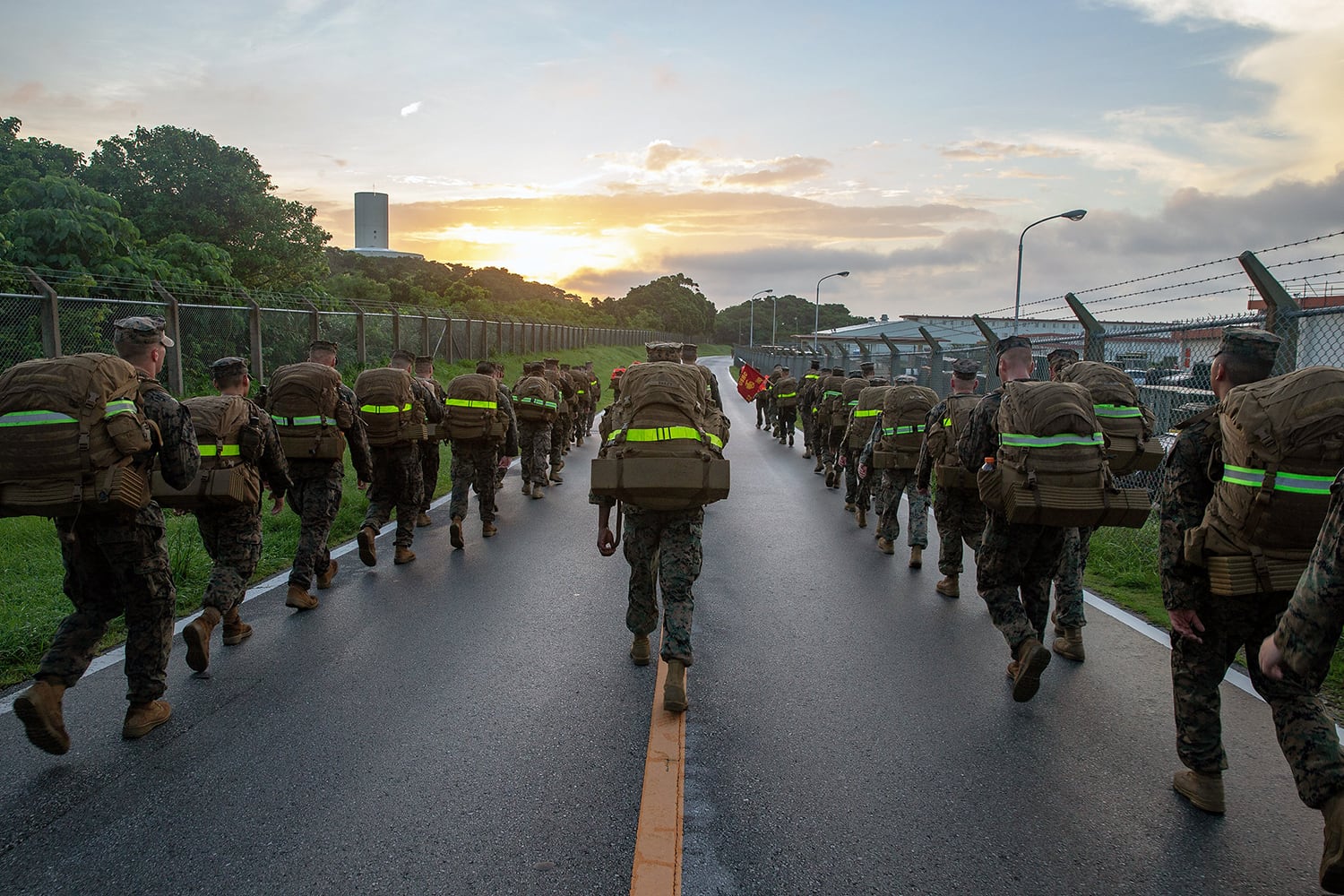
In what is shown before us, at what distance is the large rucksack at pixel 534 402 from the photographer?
37.8 ft

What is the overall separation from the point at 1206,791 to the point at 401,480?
6436 millimetres

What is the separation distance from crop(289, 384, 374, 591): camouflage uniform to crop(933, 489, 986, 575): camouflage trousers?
4.41 metres

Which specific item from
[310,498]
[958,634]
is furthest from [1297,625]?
[310,498]

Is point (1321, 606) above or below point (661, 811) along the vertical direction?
above

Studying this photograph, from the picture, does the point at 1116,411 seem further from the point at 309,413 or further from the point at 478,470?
the point at 478,470

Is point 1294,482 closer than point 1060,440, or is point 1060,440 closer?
point 1294,482

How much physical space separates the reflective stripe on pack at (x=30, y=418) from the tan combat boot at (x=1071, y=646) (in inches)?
216

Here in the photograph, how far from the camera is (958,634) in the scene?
234 inches

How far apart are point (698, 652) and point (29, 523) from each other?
23.4 ft

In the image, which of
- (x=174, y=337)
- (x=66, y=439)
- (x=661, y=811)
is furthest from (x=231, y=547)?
(x=174, y=337)

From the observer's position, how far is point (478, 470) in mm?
9195

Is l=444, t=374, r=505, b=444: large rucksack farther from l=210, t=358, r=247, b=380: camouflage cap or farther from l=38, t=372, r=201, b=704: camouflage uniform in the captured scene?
l=38, t=372, r=201, b=704: camouflage uniform

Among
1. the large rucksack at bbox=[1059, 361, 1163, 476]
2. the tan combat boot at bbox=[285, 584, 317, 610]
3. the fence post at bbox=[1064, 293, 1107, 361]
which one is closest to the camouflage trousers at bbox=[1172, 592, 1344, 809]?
the large rucksack at bbox=[1059, 361, 1163, 476]

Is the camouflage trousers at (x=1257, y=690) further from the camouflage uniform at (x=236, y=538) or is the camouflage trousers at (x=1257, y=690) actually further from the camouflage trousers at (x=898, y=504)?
the camouflage uniform at (x=236, y=538)
